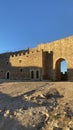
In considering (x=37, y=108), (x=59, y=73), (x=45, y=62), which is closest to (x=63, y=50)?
(x=45, y=62)

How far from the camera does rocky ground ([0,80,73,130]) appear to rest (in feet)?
51.6

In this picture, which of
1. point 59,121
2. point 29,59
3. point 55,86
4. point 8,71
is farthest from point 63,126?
point 8,71

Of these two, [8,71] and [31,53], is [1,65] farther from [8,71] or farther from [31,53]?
[31,53]

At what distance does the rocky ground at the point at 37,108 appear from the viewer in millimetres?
15734

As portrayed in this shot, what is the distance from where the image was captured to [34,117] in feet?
54.3

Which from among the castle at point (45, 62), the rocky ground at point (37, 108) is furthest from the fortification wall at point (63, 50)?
the rocky ground at point (37, 108)

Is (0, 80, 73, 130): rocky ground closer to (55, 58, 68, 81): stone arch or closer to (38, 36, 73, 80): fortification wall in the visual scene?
(38, 36, 73, 80): fortification wall

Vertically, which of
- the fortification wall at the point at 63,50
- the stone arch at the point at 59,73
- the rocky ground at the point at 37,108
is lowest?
the rocky ground at the point at 37,108

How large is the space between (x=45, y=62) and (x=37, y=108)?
17525 millimetres

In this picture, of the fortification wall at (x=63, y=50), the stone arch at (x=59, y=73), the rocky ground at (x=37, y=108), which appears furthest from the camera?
the stone arch at (x=59, y=73)

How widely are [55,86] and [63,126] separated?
7.63 m

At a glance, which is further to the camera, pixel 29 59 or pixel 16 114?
pixel 29 59

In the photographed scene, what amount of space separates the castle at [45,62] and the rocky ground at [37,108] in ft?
34.6

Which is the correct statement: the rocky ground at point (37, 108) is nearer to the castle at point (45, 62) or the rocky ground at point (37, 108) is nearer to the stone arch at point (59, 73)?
the castle at point (45, 62)
